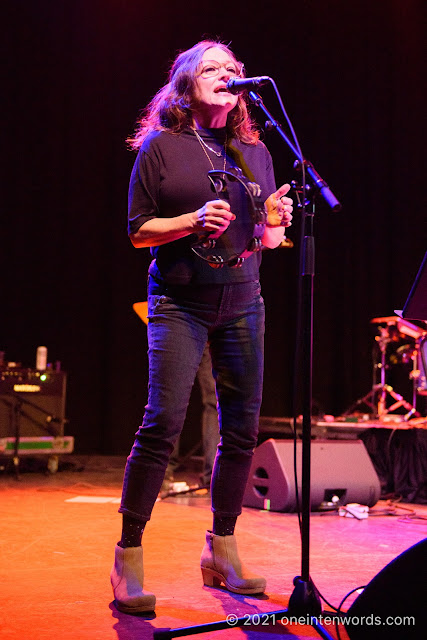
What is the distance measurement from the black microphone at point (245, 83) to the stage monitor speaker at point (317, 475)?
261 centimetres

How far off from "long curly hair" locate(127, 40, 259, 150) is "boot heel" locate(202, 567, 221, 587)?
156 cm

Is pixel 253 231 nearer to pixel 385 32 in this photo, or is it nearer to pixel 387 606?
pixel 387 606

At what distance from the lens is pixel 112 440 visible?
725cm

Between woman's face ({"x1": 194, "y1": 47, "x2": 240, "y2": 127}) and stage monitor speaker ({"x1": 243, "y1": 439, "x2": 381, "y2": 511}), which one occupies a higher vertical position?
woman's face ({"x1": 194, "y1": 47, "x2": 240, "y2": 127})

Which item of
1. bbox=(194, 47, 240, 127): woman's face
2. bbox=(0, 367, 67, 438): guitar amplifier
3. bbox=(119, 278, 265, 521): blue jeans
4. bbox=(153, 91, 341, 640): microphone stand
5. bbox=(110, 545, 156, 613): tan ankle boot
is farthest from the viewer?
bbox=(0, 367, 67, 438): guitar amplifier

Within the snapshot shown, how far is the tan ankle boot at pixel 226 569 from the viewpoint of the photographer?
247 cm

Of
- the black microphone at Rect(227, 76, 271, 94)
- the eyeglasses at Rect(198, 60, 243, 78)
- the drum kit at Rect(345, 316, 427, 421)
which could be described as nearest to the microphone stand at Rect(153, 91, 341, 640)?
the black microphone at Rect(227, 76, 271, 94)

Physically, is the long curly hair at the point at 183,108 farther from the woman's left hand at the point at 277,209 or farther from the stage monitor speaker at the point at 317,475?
the stage monitor speaker at the point at 317,475

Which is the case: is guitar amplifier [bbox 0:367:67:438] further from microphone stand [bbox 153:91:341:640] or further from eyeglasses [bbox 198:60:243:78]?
microphone stand [bbox 153:91:341:640]

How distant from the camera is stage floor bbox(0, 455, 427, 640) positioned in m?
2.17

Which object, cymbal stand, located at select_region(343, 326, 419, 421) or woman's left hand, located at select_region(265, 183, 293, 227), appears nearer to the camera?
woman's left hand, located at select_region(265, 183, 293, 227)

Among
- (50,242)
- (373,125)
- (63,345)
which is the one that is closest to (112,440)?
(63,345)

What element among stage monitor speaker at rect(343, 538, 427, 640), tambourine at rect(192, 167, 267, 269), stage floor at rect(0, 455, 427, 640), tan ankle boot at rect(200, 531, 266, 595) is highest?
tambourine at rect(192, 167, 267, 269)

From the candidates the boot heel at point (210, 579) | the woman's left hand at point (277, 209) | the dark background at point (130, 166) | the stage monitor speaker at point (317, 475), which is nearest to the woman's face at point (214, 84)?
the woman's left hand at point (277, 209)
